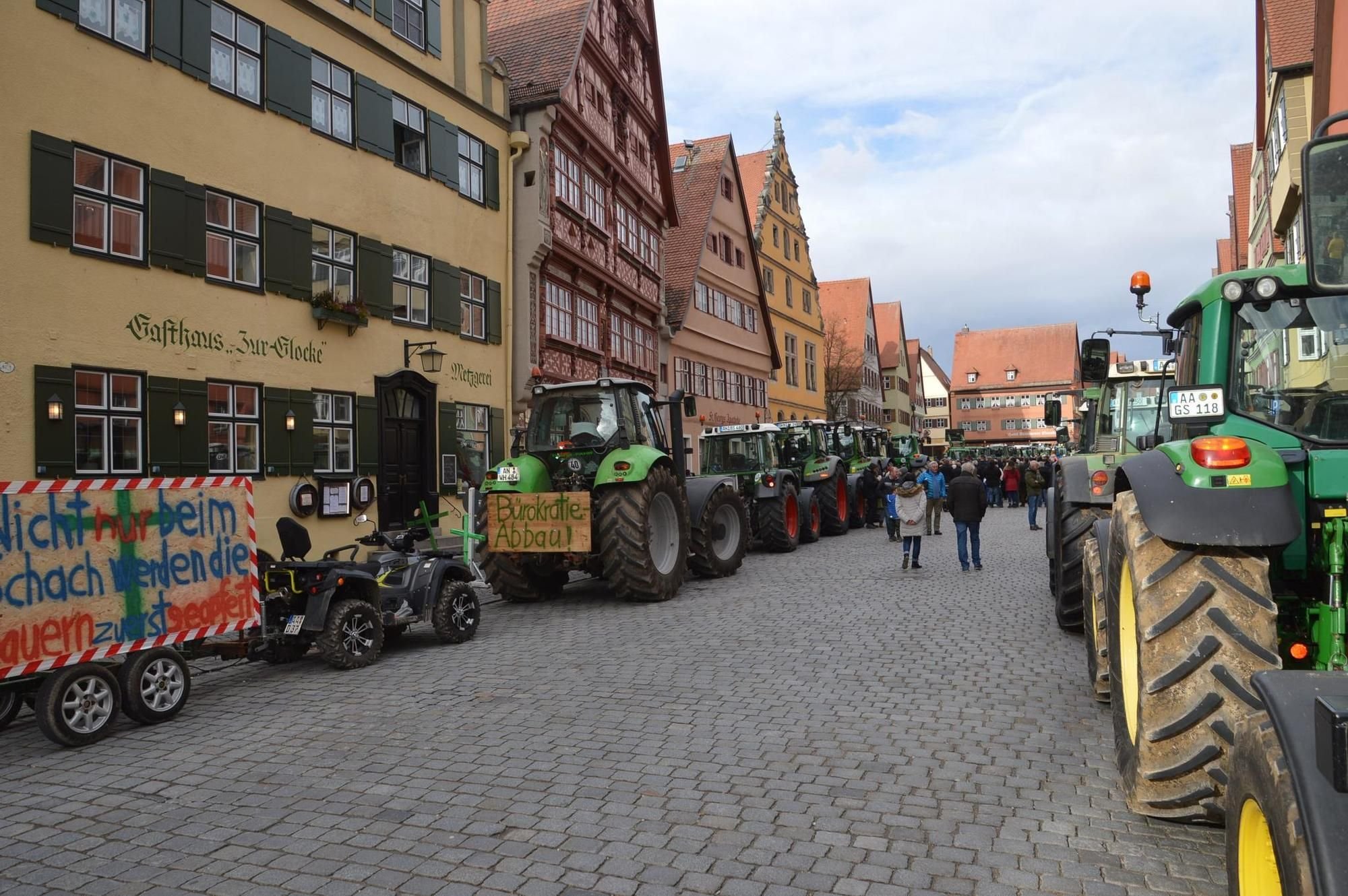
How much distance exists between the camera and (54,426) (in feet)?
35.4

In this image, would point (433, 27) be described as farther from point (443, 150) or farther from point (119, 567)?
point (119, 567)

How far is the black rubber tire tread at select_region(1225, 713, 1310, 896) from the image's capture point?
195cm

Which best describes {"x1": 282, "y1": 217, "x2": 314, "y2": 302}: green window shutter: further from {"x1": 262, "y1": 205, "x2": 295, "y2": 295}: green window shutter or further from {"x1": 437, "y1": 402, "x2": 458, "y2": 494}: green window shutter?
{"x1": 437, "y1": 402, "x2": 458, "y2": 494}: green window shutter

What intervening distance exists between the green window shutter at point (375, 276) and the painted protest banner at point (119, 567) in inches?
360

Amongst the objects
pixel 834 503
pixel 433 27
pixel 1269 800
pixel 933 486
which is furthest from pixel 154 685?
pixel 834 503

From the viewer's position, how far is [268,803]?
180 inches

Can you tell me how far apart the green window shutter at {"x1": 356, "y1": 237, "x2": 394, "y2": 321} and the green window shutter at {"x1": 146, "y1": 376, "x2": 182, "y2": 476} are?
166 inches

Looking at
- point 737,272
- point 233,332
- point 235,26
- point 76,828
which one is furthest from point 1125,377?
point 737,272

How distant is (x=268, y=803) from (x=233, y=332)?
10.2 metres

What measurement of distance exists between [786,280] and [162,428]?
35855 millimetres

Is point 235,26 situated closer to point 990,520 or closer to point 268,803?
point 268,803

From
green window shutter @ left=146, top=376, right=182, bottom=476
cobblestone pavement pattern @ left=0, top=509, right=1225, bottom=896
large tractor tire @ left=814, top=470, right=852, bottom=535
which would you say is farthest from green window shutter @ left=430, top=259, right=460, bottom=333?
cobblestone pavement pattern @ left=0, top=509, right=1225, bottom=896

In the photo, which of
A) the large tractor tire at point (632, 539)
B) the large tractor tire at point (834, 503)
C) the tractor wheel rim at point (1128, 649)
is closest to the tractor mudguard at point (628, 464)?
the large tractor tire at point (632, 539)

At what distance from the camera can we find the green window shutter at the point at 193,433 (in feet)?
40.7
